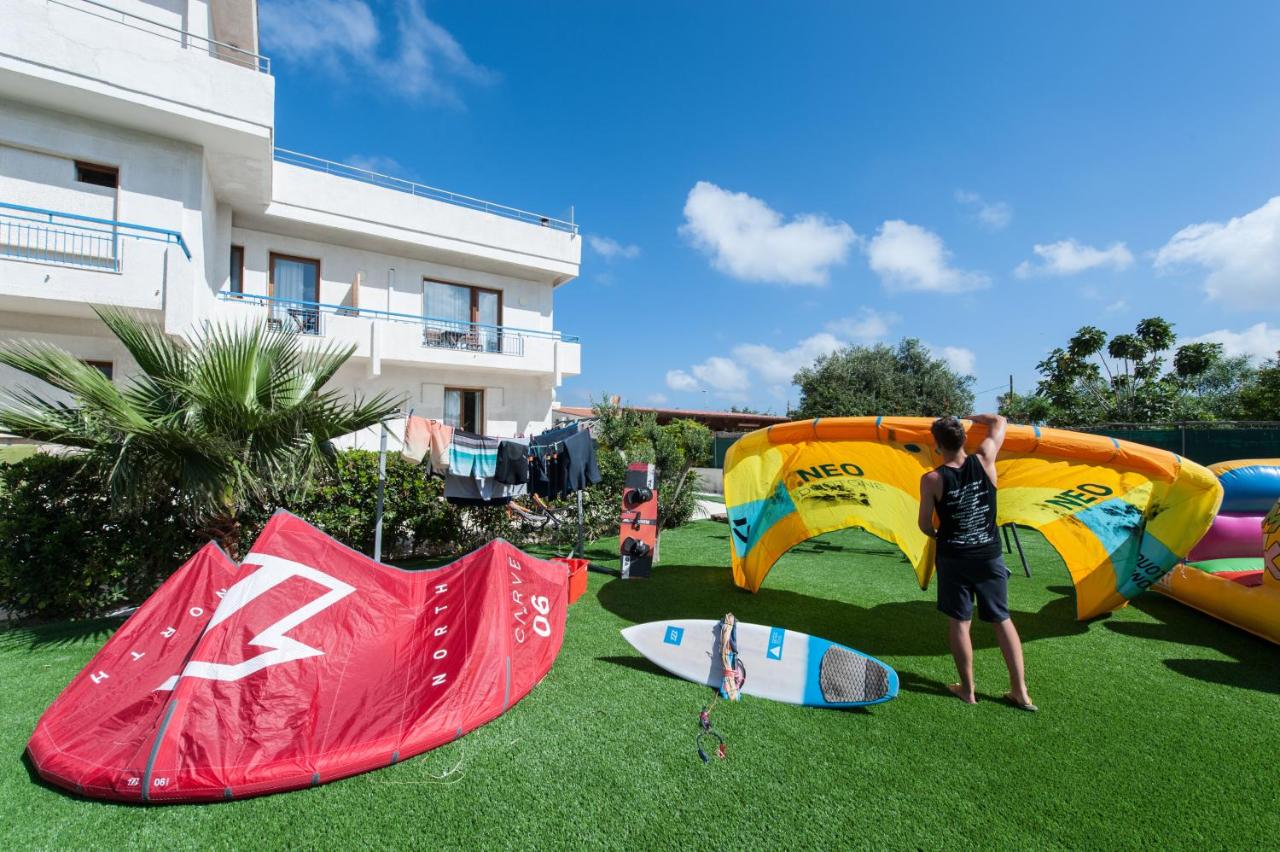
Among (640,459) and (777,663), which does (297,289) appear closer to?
(640,459)

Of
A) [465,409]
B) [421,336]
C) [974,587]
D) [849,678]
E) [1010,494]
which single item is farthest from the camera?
[465,409]

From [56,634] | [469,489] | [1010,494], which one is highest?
[1010,494]

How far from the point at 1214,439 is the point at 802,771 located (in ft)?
53.8

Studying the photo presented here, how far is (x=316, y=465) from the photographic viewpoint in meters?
5.10

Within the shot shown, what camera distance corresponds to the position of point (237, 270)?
13062 millimetres

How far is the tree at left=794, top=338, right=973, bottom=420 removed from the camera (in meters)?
26.8

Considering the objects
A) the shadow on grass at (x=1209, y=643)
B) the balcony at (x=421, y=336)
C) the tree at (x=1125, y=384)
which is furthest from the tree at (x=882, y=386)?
the shadow on grass at (x=1209, y=643)

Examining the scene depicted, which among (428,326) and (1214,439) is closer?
(1214,439)

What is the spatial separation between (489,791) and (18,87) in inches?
518

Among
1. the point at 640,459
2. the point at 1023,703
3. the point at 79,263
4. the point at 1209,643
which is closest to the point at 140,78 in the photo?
the point at 79,263

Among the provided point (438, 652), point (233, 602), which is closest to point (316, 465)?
point (233, 602)

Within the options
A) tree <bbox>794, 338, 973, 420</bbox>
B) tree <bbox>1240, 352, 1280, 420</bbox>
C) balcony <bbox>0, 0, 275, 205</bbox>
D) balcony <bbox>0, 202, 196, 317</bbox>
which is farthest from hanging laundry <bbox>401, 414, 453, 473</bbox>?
tree <bbox>1240, 352, 1280, 420</bbox>

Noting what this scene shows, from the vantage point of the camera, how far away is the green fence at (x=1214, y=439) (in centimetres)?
1212

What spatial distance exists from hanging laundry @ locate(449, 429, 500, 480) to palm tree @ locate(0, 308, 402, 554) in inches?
71.5
